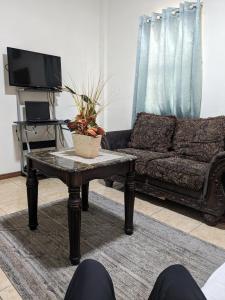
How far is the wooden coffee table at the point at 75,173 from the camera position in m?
1.60

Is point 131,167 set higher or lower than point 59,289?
higher

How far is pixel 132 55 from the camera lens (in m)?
3.88

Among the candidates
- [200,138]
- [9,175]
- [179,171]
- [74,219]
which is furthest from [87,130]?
[9,175]

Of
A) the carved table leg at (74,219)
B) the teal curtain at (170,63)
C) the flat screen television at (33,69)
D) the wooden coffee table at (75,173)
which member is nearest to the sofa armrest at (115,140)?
the teal curtain at (170,63)

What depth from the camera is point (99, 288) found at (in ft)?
2.67

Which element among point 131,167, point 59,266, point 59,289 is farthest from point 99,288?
point 131,167

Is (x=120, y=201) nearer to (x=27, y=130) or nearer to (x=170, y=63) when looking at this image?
(x=27, y=130)

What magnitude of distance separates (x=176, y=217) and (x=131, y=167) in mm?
858

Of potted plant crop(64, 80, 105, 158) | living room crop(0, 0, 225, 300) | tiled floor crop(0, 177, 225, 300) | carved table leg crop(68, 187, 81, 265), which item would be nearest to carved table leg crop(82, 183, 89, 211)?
living room crop(0, 0, 225, 300)

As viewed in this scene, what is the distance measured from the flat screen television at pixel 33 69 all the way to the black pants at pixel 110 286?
295 centimetres

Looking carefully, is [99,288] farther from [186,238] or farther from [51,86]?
[51,86]

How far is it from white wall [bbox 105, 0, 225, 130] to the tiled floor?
132cm

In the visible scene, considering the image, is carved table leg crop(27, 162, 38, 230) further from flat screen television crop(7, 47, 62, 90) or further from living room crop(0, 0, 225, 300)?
flat screen television crop(7, 47, 62, 90)

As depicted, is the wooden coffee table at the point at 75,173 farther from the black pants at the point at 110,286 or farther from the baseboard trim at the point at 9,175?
the baseboard trim at the point at 9,175
